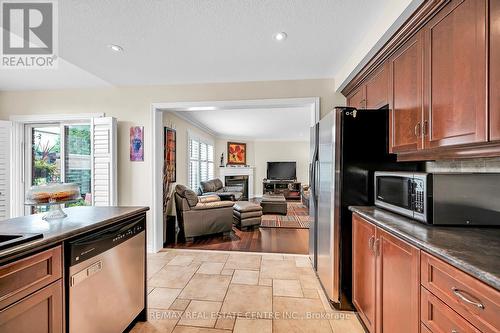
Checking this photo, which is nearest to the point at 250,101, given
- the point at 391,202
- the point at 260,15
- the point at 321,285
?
the point at 260,15

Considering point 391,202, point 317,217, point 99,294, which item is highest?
point 391,202

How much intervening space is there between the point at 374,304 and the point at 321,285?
0.90m

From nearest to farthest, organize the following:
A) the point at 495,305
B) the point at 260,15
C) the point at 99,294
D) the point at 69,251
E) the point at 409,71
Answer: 1. the point at 495,305
2. the point at 69,251
3. the point at 99,294
4. the point at 409,71
5. the point at 260,15

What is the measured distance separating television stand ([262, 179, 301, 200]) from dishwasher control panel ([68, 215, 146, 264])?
7.35 meters

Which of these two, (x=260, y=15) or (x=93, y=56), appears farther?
(x=93, y=56)

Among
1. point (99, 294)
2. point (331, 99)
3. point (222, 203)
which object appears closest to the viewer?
point (99, 294)

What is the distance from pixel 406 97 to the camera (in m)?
1.70

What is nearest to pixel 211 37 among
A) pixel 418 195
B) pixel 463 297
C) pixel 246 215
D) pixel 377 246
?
pixel 418 195

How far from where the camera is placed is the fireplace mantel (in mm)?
8617

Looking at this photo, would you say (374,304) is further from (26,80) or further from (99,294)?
(26,80)

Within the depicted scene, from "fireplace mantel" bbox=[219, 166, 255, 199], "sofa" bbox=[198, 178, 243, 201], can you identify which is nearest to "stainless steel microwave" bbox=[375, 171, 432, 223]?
"sofa" bbox=[198, 178, 243, 201]

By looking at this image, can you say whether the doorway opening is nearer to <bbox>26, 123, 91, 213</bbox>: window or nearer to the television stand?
the television stand

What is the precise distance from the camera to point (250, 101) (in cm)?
Answer: 319

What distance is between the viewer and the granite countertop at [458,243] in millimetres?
810
